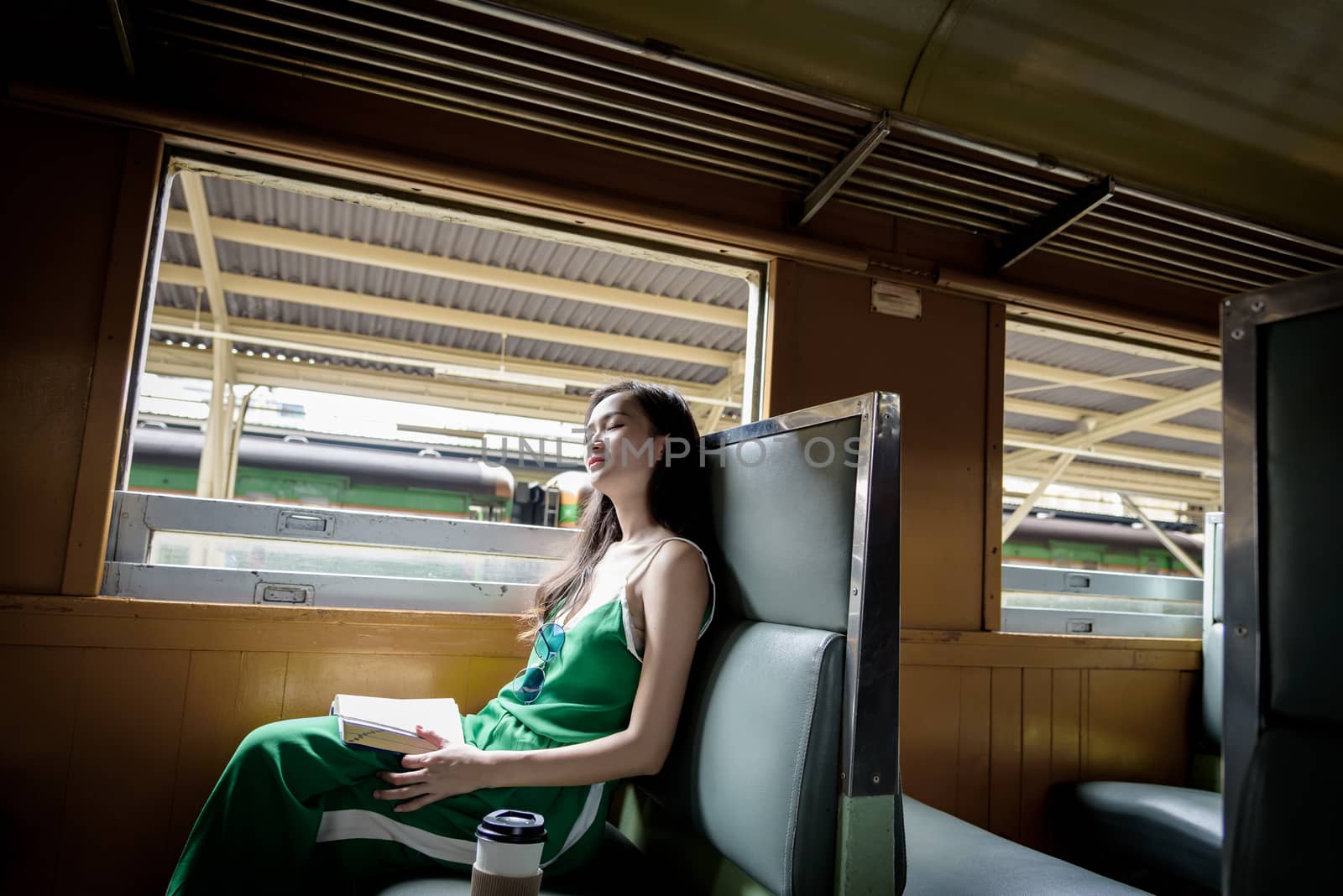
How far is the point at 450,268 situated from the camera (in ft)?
12.9

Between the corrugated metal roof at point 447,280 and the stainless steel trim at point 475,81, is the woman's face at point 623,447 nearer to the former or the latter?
the stainless steel trim at point 475,81

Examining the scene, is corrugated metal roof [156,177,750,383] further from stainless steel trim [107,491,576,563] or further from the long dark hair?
the long dark hair

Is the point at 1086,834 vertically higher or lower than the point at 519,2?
lower

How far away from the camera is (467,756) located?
4.98 ft

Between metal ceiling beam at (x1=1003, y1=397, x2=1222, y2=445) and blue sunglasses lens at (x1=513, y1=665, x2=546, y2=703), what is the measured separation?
5598 mm

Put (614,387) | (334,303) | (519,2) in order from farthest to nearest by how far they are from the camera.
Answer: (334,303)
(614,387)
(519,2)

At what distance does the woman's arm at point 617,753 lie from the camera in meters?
1.51

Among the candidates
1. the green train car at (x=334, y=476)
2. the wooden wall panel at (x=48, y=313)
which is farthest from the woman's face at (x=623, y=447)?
the green train car at (x=334, y=476)

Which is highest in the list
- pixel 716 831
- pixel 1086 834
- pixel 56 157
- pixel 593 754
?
pixel 56 157

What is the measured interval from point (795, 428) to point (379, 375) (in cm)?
513

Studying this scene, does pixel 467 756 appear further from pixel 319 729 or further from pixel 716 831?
pixel 716 831

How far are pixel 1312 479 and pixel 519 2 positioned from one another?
1689mm

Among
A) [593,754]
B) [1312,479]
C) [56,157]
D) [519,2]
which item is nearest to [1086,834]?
[593,754]

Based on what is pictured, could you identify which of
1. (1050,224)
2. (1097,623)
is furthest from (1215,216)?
(1097,623)
